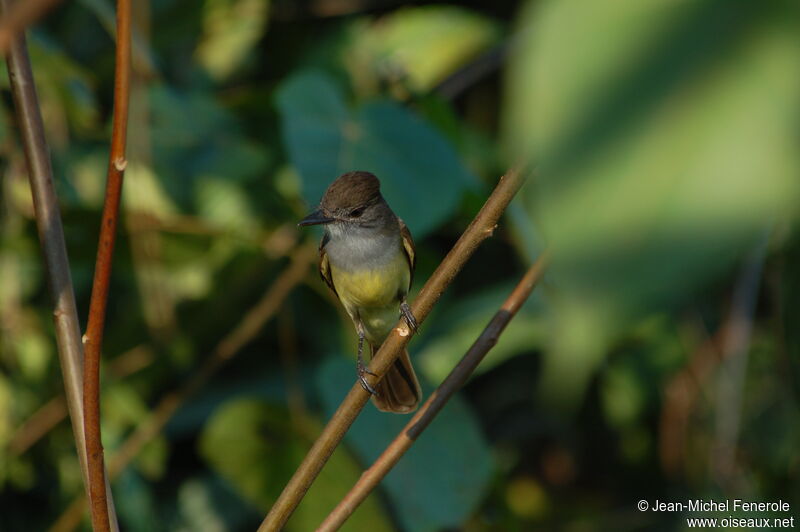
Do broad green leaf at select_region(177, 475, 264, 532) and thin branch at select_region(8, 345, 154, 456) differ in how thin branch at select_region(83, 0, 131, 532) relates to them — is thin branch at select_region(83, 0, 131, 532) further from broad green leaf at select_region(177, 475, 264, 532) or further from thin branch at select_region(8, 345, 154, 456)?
broad green leaf at select_region(177, 475, 264, 532)

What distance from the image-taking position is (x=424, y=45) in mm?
4441

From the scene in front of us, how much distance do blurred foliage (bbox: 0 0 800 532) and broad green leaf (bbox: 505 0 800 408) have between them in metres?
1.54

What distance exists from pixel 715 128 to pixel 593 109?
0.05 metres

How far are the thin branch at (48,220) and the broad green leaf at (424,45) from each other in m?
2.81

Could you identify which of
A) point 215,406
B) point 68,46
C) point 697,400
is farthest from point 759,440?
point 68,46

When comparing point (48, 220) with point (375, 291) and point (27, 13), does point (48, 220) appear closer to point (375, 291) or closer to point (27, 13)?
point (27, 13)

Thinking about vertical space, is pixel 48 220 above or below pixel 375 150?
above

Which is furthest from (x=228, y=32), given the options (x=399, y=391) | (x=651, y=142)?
(x=651, y=142)

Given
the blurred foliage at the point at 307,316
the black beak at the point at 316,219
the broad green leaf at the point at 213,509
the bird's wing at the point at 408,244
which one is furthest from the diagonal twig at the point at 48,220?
the broad green leaf at the point at 213,509

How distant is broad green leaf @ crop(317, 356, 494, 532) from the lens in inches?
117

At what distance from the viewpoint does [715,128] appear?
0.41 m

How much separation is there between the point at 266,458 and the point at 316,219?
3.08 feet

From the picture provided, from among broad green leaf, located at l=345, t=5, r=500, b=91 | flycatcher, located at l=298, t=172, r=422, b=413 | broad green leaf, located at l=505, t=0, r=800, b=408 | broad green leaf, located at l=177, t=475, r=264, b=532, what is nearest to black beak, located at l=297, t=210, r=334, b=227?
flycatcher, located at l=298, t=172, r=422, b=413

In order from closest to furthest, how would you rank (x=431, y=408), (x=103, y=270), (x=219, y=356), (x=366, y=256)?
(x=103, y=270) → (x=431, y=408) → (x=366, y=256) → (x=219, y=356)
